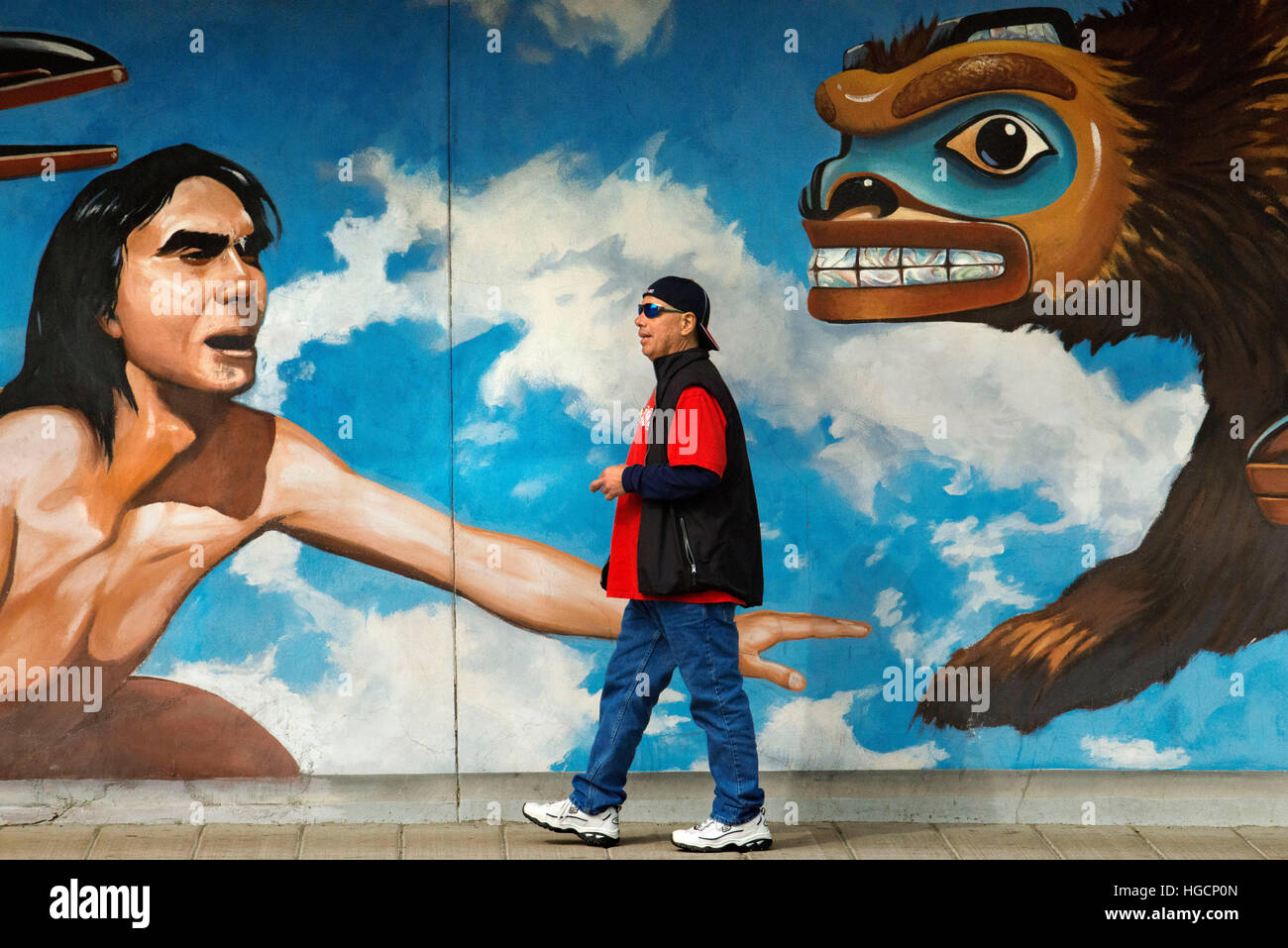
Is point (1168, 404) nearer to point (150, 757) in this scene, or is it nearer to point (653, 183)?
point (653, 183)

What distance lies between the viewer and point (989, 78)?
555 centimetres

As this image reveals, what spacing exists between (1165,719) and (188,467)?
3664mm

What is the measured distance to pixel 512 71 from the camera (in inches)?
214

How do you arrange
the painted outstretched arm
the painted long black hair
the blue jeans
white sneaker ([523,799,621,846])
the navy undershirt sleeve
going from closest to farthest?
the navy undershirt sleeve, the blue jeans, white sneaker ([523,799,621,846]), the painted long black hair, the painted outstretched arm

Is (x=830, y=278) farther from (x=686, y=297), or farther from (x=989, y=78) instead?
(x=989, y=78)

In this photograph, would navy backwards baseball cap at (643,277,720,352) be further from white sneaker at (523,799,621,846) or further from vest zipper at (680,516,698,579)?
white sneaker at (523,799,621,846)

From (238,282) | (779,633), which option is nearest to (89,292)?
(238,282)

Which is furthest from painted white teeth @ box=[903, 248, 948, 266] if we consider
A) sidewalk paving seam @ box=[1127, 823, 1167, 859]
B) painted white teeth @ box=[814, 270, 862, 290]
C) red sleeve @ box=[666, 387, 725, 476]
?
sidewalk paving seam @ box=[1127, 823, 1167, 859]

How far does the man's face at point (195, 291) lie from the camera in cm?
536

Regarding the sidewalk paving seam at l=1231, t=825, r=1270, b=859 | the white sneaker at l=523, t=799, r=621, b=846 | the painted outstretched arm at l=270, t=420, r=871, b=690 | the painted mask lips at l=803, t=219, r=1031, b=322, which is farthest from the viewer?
the painted mask lips at l=803, t=219, r=1031, b=322

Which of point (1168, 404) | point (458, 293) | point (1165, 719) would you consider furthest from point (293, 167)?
point (1165, 719)

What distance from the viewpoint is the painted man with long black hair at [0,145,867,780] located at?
532cm

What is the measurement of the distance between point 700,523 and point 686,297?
770 millimetres

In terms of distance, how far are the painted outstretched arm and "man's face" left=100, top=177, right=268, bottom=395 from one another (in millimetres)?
348
